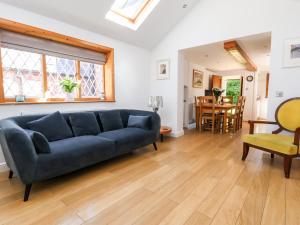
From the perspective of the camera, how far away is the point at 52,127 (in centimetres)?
230

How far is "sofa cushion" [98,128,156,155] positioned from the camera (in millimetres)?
2478

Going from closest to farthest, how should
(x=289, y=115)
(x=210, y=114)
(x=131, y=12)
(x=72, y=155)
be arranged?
(x=72, y=155) < (x=289, y=115) < (x=131, y=12) < (x=210, y=114)

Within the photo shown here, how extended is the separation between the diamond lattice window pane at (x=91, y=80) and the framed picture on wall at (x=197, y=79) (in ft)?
10.8

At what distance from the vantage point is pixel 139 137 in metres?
2.76

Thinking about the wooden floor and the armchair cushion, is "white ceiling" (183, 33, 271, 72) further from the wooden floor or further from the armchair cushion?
the wooden floor

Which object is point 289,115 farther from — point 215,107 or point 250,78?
point 250,78

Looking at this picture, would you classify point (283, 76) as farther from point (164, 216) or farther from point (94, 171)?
point (94, 171)

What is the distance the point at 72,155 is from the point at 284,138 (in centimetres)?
276

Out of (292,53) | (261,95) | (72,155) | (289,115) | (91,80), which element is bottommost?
(72,155)

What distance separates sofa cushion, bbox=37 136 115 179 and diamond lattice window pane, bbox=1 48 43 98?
1.12 metres

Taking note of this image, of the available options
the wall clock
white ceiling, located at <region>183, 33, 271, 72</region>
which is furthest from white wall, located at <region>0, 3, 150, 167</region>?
the wall clock

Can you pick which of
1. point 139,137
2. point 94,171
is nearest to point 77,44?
point 139,137

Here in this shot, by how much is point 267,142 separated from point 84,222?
7.76ft

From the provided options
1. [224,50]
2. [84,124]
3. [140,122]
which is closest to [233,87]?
[224,50]
